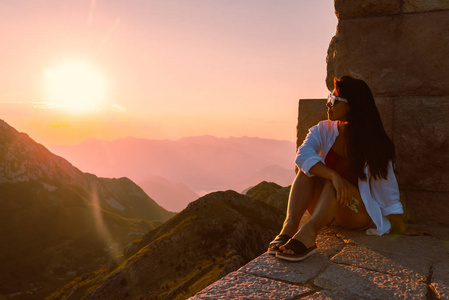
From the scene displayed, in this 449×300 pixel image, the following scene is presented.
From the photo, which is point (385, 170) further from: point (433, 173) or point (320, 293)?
point (320, 293)

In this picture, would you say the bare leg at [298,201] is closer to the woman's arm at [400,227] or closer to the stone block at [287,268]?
the stone block at [287,268]

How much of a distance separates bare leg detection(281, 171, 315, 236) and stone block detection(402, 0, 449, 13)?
2.70 meters

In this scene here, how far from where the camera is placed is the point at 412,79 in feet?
14.6

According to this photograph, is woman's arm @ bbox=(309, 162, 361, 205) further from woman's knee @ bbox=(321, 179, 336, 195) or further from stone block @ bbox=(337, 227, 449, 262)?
stone block @ bbox=(337, 227, 449, 262)

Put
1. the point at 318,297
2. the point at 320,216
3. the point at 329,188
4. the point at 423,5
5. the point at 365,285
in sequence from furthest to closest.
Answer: the point at 423,5 < the point at 329,188 < the point at 320,216 < the point at 365,285 < the point at 318,297

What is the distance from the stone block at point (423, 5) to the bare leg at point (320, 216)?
2.73 metres

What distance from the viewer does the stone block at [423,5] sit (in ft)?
14.1

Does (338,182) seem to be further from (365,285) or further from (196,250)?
(196,250)

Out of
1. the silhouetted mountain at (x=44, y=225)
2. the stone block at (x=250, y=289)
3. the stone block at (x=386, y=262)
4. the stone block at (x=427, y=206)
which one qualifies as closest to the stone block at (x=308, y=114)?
the stone block at (x=427, y=206)

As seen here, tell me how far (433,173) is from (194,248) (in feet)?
67.2

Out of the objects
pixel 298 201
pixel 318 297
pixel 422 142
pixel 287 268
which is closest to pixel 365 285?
pixel 318 297

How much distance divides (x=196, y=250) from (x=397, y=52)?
67.8 feet

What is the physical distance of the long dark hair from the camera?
356 cm

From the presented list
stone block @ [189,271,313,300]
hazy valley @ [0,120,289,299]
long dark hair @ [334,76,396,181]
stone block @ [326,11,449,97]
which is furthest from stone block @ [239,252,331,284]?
hazy valley @ [0,120,289,299]
